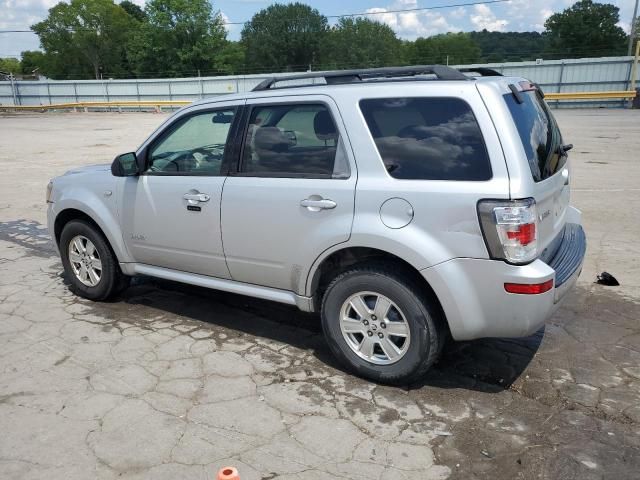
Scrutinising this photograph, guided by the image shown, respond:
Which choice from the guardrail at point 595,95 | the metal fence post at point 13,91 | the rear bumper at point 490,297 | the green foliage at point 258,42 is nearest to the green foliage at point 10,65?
the green foliage at point 258,42

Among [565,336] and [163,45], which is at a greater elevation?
[163,45]

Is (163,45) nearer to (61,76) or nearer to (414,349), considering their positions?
(61,76)

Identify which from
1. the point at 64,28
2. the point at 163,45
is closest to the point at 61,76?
the point at 64,28

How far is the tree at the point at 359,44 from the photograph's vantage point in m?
81.5

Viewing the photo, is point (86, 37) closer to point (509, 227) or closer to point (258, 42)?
point (258, 42)

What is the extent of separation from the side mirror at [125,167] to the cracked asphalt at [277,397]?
123 cm

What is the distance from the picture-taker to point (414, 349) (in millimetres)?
3422

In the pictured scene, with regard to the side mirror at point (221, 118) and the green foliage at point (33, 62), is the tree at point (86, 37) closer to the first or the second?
the green foliage at point (33, 62)

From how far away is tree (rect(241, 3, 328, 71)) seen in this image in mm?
86000

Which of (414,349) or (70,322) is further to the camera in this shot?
(70,322)

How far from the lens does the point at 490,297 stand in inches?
124

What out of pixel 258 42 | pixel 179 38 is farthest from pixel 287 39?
pixel 179 38

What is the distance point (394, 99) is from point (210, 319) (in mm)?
2454

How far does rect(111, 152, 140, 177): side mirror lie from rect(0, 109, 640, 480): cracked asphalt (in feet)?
4.03
